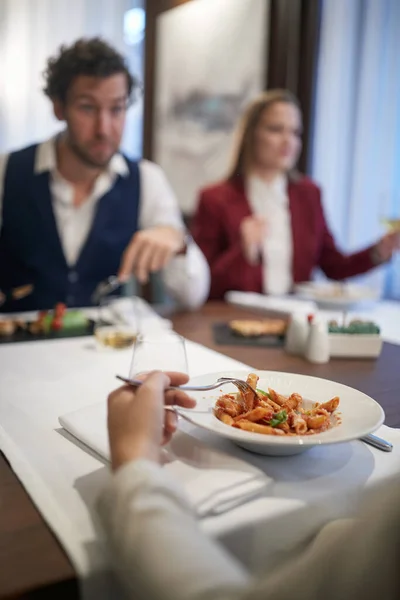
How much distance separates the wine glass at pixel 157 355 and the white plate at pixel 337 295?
1.15 meters

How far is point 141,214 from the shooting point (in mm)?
2232

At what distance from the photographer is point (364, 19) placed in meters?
2.98

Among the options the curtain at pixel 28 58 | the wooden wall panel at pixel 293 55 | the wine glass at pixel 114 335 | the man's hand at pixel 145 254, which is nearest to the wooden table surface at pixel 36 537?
the wine glass at pixel 114 335

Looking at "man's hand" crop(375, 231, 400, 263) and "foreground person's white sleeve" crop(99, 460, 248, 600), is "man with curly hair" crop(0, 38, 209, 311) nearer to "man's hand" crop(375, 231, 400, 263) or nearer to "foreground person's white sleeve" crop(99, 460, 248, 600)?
"man's hand" crop(375, 231, 400, 263)

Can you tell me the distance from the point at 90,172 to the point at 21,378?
1230 mm

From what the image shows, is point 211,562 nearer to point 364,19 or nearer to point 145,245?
point 145,245

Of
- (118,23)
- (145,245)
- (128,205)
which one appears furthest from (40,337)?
(118,23)

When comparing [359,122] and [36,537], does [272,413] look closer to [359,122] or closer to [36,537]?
[36,537]

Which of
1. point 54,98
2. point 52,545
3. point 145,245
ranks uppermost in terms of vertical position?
point 54,98

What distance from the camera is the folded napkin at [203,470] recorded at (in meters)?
0.62

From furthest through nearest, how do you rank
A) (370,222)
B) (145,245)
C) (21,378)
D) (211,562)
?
(370,222) < (145,245) < (21,378) < (211,562)

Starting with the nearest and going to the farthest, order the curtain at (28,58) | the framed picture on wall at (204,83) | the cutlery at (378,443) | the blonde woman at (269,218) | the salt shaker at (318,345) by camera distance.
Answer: the cutlery at (378,443) → the salt shaker at (318,345) → the curtain at (28,58) → the blonde woman at (269,218) → the framed picture on wall at (204,83)

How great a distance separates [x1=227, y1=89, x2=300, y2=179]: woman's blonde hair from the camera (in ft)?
8.55

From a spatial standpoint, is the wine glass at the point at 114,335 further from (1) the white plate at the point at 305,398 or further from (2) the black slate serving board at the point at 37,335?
(1) the white plate at the point at 305,398
